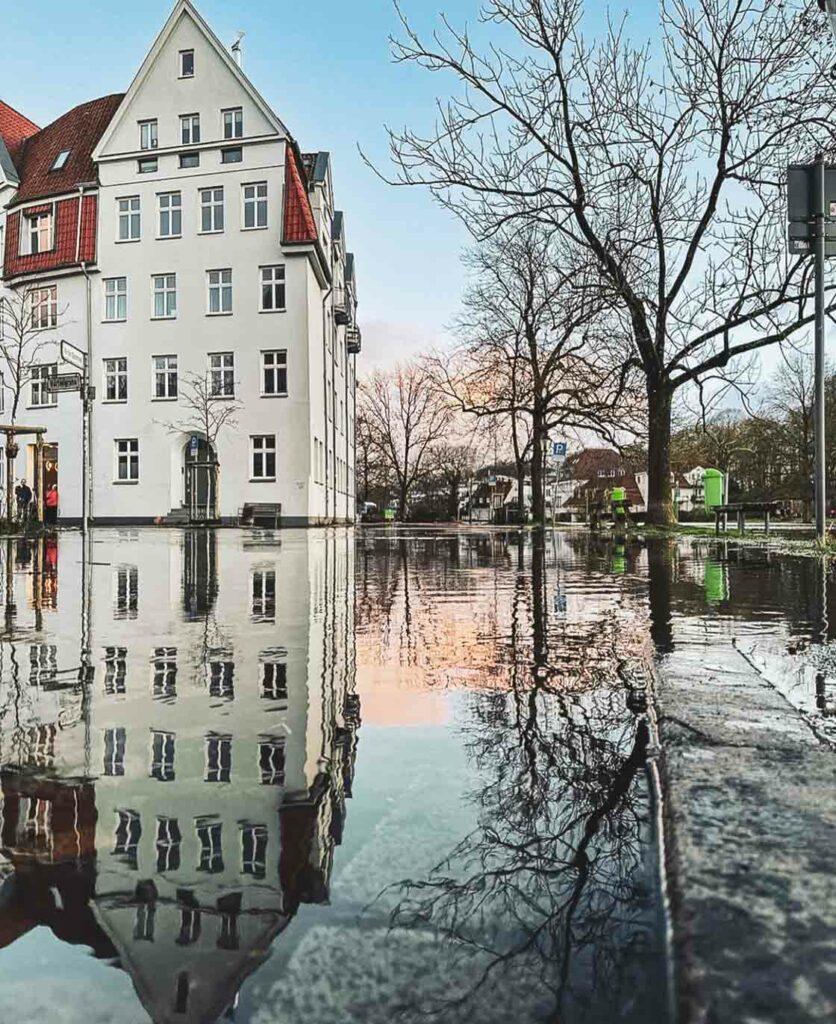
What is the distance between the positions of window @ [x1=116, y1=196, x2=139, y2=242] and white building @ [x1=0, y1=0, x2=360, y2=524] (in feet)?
0.21

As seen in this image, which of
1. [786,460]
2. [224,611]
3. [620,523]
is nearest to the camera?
[224,611]

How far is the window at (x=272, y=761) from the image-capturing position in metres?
1.92

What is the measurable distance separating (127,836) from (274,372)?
3473 centimetres

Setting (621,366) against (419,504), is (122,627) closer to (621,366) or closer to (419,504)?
(621,366)

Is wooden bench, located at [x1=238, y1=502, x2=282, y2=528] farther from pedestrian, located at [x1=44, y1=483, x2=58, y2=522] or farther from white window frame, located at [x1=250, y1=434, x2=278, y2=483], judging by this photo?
pedestrian, located at [x1=44, y1=483, x2=58, y2=522]

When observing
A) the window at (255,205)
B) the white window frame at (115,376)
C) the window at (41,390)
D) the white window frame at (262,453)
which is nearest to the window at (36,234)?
the window at (41,390)

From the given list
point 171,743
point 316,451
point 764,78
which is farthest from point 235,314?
point 171,743

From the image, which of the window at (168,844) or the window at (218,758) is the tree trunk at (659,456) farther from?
the window at (168,844)

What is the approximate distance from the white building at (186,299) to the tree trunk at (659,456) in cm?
1691

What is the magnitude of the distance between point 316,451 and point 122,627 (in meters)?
31.7

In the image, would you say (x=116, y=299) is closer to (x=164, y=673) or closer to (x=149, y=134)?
(x=149, y=134)

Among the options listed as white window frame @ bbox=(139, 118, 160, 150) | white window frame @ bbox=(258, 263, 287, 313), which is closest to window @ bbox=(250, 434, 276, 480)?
white window frame @ bbox=(258, 263, 287, 313)

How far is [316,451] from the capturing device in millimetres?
36062

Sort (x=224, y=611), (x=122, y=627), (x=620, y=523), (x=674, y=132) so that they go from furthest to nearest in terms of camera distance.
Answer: (x=620, y=523) < (x=674, y=132) < (x=224, y=611) < (x=122, y=627)
